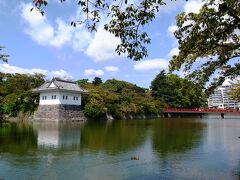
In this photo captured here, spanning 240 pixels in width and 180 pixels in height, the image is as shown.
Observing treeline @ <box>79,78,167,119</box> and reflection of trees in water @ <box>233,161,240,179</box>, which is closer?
reflection of trees in water @ <box>233,161,240,179</box>

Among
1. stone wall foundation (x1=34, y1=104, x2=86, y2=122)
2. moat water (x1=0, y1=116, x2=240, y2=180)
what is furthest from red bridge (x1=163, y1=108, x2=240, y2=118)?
moat water (x1=0, y1=116, x2=240, y2=180)

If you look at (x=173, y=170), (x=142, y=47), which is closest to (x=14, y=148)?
(x=173, y=170)

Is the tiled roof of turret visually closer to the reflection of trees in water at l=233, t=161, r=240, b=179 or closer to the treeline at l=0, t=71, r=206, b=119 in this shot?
the treeline at l=0, t=71, r=206, b=119

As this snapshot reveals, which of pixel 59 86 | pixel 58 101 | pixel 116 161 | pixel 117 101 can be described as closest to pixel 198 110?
pixel 117 101

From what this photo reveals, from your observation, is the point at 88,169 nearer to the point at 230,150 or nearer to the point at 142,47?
the point at 142,47

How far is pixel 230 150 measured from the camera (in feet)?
60.3

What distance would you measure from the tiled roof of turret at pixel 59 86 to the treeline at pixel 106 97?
7.87 ft

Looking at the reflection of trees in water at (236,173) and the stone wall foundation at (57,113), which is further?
the stone wall foundation at (57,113)

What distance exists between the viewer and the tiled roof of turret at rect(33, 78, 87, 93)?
41.6 m

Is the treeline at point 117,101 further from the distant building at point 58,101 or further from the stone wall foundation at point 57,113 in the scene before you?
the distant building at point 58,101

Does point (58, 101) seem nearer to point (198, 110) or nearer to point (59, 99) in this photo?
point (59, 99)

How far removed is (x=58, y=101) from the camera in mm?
41969

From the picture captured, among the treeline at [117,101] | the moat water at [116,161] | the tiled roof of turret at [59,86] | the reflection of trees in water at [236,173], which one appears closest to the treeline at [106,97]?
the treeline at [117,101]

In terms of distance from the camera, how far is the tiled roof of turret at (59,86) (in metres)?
41.6
